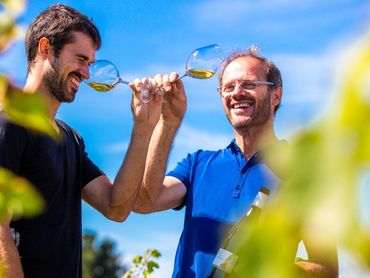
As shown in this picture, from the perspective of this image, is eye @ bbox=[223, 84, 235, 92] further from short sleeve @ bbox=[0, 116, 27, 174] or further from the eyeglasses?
short sleeve @ bbox=[0, 116, 27, 174]

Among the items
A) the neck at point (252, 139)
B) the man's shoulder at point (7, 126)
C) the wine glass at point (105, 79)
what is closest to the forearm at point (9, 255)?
the man's shoulder at point (7, 126)

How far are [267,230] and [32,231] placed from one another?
274cm

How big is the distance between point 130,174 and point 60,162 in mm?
373

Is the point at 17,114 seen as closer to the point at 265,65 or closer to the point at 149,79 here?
the point at 149,79

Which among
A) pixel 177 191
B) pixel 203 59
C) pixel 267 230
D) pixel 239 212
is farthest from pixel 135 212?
pixel 267 230

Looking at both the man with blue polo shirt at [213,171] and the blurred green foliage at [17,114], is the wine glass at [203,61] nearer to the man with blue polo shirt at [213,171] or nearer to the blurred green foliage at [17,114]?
the man with blue polo shirt at [213,171]

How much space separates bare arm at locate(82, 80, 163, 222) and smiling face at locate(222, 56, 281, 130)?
0.62 m

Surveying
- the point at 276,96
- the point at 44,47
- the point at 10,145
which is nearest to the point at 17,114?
the point at 10,145

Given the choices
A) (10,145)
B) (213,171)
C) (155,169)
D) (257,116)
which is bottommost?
(10,145)

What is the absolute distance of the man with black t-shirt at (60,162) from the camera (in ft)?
9.46

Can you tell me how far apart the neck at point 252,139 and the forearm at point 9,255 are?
1.56m

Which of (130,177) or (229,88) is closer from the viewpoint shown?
(130,177)

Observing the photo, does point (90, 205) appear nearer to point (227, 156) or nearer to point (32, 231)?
point (32, 231)

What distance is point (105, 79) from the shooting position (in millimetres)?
3514
